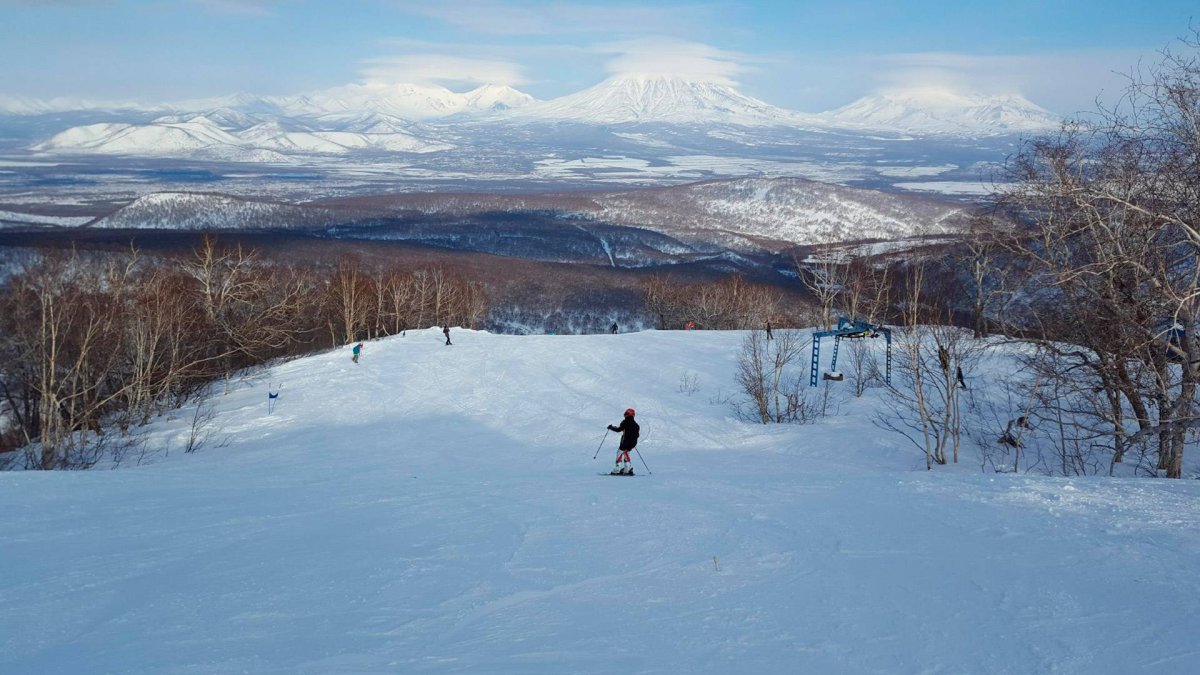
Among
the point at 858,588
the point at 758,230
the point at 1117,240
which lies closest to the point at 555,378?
the point at 1117,240

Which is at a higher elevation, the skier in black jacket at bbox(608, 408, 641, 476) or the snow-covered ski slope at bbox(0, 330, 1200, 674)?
the snow-covered ski slope at bbox(0, 330, 1200, 674)

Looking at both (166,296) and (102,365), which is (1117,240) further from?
(166,296)

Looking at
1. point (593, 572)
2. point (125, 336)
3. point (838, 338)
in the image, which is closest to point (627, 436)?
point (593, 572)

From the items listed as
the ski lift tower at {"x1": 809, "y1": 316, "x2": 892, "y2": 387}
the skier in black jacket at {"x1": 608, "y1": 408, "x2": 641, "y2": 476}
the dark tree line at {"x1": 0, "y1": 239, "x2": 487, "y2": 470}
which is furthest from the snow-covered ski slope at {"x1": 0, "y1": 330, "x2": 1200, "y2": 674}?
the ski lift tower at {"x1": 809, "y1": 316, "x2": 892, "y2": 387}

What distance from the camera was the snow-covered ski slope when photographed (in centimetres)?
598

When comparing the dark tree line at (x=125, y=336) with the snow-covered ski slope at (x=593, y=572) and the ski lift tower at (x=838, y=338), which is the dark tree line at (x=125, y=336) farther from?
the ski lift tower at (x=838, y=338)

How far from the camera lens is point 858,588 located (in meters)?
7.14

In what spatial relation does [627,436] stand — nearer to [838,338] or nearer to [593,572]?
[593,572]

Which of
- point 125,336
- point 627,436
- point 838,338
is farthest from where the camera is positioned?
point 838,338

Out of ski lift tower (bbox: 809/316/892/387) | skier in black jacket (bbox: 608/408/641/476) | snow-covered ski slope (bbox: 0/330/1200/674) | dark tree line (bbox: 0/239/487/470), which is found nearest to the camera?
snow-covered ski slope (bbox: 0/330/1200/674)

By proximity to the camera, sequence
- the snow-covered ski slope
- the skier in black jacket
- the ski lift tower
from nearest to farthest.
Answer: the snow-covered ski slope
the skier in black jacket
the ski lift tower

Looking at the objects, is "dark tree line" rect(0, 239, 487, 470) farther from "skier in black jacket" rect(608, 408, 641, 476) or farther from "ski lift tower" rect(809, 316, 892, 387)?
"ski lift tower" rect(809, 316, 892, 387)

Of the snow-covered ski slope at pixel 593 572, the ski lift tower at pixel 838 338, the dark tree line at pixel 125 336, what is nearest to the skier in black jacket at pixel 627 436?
the snow-covered ski slope at pixel 593 572

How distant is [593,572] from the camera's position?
7.88 meters
